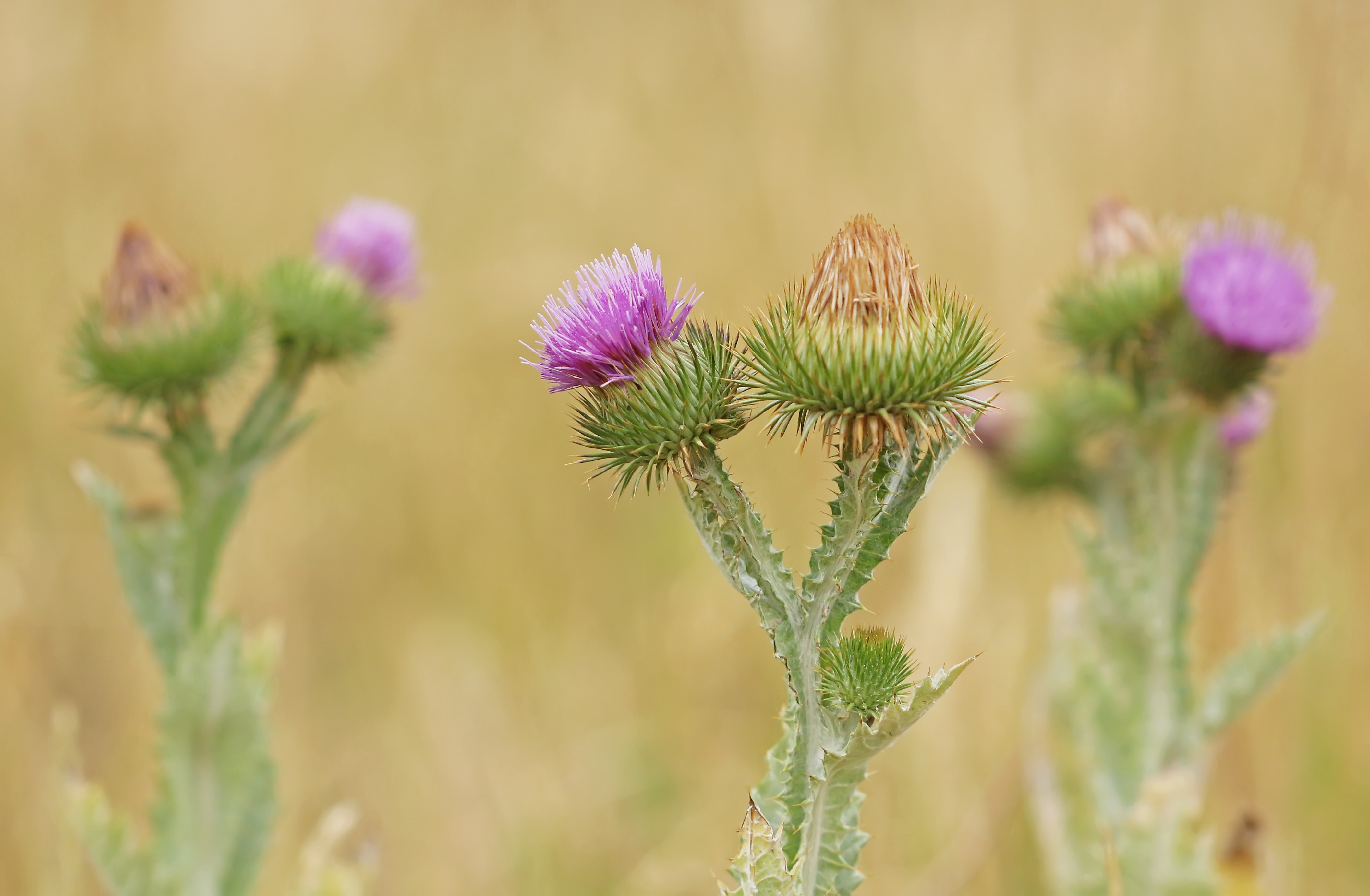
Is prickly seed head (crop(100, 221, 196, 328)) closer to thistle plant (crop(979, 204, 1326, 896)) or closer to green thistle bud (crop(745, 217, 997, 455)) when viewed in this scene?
green thistle bud (crop(745, 217, 997, 455))

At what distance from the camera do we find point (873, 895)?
12.8 feet

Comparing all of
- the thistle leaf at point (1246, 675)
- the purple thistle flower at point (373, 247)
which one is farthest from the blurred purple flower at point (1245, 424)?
the purple thistle flower at point (373, 247)

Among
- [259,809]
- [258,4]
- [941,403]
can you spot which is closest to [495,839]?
[259,809]

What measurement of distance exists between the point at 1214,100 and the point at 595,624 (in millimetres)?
4515

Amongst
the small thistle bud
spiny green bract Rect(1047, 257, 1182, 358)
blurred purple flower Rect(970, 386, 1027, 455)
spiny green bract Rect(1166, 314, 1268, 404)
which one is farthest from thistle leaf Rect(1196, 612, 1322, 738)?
the small thistle bud

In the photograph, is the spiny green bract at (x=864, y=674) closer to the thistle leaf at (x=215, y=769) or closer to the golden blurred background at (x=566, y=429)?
the golden blurred background at (x=566, y=429)

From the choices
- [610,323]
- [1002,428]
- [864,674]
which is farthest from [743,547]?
[1002,428]

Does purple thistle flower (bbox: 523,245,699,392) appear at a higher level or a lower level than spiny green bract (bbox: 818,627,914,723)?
higher

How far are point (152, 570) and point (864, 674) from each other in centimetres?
227

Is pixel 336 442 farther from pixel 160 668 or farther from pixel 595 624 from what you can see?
pixel 160 668

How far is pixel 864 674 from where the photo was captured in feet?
5.39

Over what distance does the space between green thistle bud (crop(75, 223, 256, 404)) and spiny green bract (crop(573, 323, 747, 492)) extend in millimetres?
1803

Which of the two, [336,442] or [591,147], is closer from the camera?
[336,442]

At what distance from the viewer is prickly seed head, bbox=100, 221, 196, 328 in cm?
342
